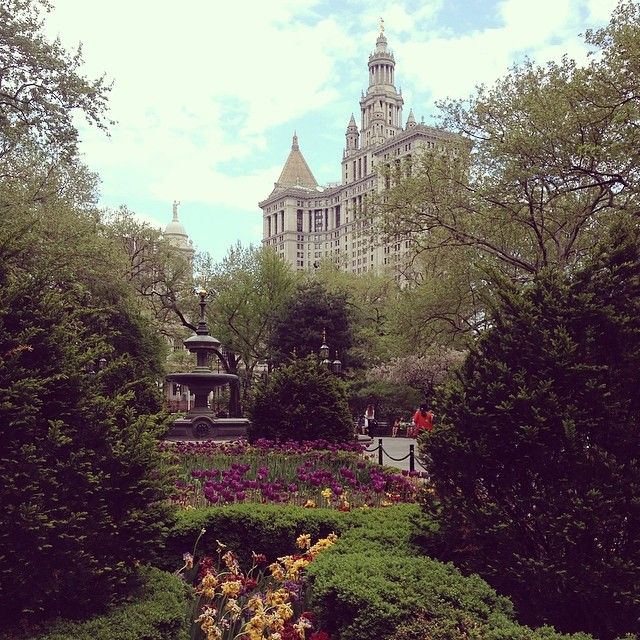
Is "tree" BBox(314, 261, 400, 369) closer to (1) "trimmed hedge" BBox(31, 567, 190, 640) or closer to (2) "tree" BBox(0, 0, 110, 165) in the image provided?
(2) "tree" BBox(0, 0, 110, 165)

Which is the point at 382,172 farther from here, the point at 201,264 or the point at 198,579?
the point at 201,264

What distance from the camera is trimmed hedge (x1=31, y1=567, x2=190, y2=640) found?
3775 millimetres

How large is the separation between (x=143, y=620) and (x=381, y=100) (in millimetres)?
150728

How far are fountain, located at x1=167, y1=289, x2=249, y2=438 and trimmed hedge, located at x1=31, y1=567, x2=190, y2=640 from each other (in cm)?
1744

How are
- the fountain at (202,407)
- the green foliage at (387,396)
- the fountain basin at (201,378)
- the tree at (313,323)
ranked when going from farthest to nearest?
the green foliage at (387,396) → the tree at (313,323) → the fountain basin at (201,378) → the fountain at (202,407)

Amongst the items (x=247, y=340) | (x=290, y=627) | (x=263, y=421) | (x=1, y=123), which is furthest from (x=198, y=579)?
(x=247, y=340)

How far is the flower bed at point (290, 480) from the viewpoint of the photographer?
27.3 feet

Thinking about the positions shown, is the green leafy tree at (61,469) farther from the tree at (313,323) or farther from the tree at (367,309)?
the tree at (313,323)

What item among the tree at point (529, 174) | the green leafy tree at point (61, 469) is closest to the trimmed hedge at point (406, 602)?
the green leafy tree at point (61, 469)

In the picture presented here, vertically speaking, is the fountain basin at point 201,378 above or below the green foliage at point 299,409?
above

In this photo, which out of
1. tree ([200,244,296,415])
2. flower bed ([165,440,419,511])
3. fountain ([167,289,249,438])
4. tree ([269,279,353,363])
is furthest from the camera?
tree ([200,244,296,415])

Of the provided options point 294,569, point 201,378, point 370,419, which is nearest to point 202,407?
point 201,378

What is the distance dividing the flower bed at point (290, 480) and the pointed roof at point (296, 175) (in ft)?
446

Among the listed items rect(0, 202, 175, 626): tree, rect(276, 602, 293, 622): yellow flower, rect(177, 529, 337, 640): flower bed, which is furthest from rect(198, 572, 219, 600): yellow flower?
rect(276, 602, 293, 622): yellow flower
